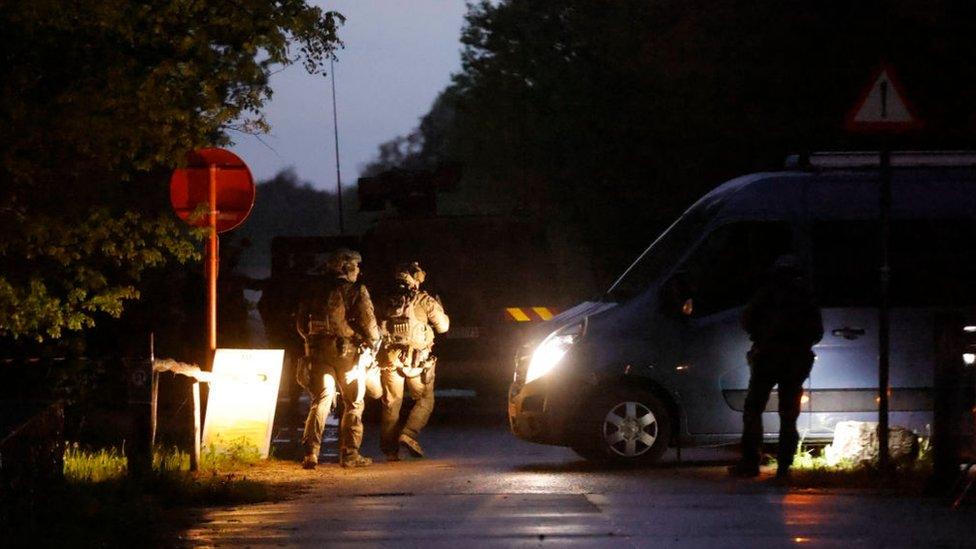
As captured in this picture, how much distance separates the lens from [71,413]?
53.3 feet

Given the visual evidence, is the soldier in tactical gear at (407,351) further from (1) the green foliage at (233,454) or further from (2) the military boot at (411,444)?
(1) the green foliage at (233,454)

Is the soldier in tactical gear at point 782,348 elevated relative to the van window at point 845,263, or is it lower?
lower

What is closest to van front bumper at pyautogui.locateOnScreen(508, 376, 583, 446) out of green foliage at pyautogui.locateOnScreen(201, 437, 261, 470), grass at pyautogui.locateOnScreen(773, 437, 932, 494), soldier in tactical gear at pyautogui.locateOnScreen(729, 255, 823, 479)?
soldier in tactical gear at pyautogui.locateOnScreen(729, 255, 823, 479)

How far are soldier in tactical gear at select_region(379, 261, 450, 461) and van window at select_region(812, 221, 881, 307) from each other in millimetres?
3264

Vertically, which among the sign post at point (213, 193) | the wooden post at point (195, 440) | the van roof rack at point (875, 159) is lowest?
the wooden post at point (195, 440)

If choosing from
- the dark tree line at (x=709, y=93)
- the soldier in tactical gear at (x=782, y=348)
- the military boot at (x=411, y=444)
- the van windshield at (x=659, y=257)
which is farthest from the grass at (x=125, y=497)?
the dark tree line at (x=709, y=93)

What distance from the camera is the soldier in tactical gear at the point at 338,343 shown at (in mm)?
13633

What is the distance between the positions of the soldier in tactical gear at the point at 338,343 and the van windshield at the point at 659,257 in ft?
6.59

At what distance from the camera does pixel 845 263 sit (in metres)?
13.3

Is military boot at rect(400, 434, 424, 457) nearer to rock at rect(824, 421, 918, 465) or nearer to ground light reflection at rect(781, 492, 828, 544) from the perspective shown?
rock at rect(824, 421, 918, 465)

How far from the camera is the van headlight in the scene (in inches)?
520

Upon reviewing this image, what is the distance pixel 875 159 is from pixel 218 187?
5.07 m

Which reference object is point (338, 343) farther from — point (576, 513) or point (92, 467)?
point (576, 513)

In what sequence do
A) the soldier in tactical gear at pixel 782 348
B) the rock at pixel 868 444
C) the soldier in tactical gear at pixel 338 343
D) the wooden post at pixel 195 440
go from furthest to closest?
the soldier in tactical gear at pixel 338 343 → the wooden post at pixel 195 440 → the soldier in tactical gear at pixel 782 348 → the rock at pixel 868 444
